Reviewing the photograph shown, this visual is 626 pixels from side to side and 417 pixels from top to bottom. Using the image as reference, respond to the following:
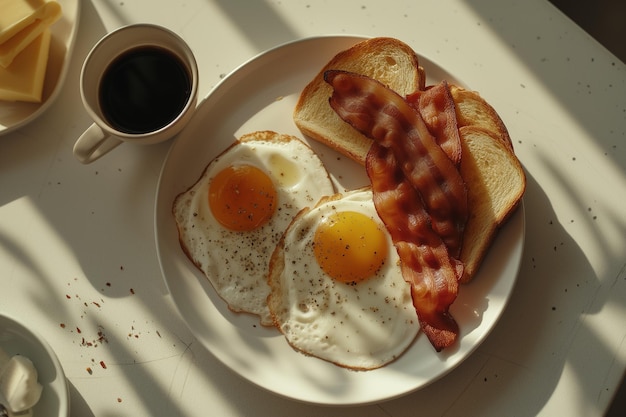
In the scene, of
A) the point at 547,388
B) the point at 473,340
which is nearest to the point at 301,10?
the point at 473,340

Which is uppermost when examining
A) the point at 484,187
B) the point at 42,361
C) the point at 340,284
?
the point at 484,187

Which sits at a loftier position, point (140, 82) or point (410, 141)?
point (410, 141)

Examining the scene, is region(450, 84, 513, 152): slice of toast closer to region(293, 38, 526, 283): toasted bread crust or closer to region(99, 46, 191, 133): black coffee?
region(293, 38, 526, 283): toasted bread crust

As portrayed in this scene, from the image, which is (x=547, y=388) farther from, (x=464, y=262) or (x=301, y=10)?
(x=301, y=10)

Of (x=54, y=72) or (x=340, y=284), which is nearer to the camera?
(x=340, y=284)

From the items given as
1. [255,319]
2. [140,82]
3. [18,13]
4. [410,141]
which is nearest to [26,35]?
[18,13]

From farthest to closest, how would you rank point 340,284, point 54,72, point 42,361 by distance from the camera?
point 54,72 < point 340,284 < point 42,361

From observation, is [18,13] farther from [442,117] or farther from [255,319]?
[442,117]
